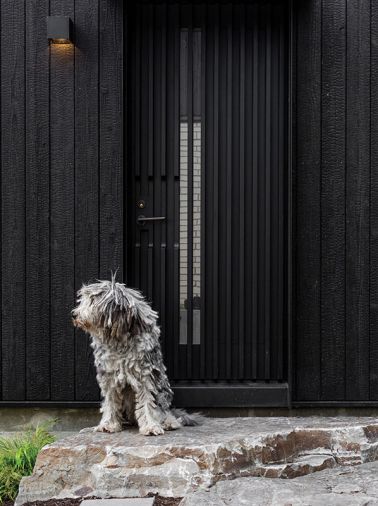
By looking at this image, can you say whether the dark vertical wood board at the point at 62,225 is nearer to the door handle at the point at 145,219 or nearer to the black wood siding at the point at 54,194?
the black wood siding at the point at 54,194

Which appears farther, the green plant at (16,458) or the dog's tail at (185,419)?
the dog's tail at (185,419)

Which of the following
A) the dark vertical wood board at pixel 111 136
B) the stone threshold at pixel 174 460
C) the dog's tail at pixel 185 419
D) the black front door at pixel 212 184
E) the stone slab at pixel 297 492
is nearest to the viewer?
the stone slab at pixel 297 492

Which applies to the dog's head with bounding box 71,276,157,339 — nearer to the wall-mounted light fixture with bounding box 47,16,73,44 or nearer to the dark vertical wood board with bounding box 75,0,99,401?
the dark vertical wood board with bounding box 75,0,99,401

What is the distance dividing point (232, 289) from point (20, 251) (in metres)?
1.69

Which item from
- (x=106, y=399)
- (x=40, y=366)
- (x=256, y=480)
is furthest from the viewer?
(x=40, y=366)

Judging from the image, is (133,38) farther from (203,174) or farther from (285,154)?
(285,154)

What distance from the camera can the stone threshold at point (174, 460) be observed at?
3.70m

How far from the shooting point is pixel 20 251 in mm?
4906

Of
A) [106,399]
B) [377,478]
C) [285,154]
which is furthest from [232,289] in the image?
[377,478]

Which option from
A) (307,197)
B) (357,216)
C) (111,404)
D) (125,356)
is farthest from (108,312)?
(357,216)

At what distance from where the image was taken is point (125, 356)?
157 inches

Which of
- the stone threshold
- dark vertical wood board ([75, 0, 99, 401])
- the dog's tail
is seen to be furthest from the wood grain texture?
dark vertical wood board ([75, 0, 99, 401])

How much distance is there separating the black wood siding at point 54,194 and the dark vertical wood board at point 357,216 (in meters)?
1.80

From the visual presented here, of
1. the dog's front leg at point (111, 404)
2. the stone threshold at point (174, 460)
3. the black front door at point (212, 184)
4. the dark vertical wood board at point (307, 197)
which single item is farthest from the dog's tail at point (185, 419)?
the dark vertical wood board at point (307, 197)
